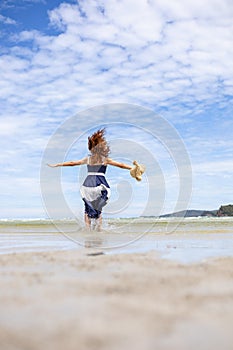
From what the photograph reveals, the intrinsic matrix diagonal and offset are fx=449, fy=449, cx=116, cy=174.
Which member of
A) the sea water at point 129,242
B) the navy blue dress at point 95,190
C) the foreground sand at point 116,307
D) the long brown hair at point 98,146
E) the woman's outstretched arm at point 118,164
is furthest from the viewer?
the long brown hair at point 98,146

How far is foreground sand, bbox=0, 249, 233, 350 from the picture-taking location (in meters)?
1.85

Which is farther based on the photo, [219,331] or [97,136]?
[97,136]

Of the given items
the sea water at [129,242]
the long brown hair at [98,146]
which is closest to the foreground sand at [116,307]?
the sea water at [129,242]

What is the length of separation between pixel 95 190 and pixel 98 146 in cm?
100

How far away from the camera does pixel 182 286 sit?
2961 mm

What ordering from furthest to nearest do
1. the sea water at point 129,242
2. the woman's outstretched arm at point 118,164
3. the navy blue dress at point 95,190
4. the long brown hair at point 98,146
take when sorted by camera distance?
the long brown hair at point 98,146, the navy blue dress at point 95,190, the woman's outstretched arm at point 118,164, the sea water at point 129,242

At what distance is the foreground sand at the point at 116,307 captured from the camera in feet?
6.08

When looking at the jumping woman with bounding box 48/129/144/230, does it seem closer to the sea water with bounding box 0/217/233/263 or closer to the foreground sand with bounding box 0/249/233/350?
the sea water with bounding box 0/217/233/263

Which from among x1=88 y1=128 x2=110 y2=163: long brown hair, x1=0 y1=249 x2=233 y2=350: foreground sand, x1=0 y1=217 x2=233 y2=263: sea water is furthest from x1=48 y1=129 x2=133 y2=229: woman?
x1=0 y1=249 x2=233 y2=350: foreground sand

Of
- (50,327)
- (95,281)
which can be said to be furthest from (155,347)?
(95,281)

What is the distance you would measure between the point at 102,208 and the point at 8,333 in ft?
26.0

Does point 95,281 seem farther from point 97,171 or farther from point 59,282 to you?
point 97,171

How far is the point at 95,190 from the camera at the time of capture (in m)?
9.75

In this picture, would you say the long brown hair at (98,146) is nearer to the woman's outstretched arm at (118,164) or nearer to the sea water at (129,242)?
the woman's outstretched arm at (118,164)
